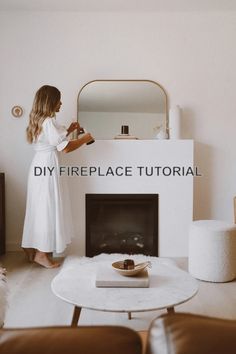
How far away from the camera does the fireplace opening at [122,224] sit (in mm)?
3559

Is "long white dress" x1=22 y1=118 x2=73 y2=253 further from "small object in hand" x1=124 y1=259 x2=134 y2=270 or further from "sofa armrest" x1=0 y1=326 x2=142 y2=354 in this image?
"sofa armrest" x1=0 y1=326 x2=142 y2=354

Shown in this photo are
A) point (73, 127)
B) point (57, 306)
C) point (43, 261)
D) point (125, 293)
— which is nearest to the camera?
point (125, 293)

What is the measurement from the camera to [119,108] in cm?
369

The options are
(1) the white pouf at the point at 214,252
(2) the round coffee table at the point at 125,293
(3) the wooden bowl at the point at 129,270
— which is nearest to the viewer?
(2) the round coffee table at the point at 125,293

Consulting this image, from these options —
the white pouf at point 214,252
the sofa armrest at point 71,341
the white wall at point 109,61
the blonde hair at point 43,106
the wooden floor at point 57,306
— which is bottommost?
the wooden floor at point 57,306

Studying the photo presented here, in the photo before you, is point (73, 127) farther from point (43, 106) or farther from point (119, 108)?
point (119, 108)

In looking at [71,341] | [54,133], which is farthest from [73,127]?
[71,341]

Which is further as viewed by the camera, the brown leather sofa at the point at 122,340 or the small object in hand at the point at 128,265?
the small object in hand at the point at 128,265

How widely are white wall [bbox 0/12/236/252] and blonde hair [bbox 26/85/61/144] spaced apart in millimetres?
515

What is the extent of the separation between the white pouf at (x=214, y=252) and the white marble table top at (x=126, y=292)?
31.2 inches

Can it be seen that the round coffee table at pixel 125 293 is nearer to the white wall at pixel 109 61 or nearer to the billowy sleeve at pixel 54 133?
the billowy sleeve at pixel 54 133

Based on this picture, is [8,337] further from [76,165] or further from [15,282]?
[76,165]

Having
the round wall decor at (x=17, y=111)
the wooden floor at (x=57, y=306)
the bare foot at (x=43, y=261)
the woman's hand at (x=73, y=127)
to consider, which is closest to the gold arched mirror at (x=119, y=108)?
the woman's hand at (x=73, y=127)

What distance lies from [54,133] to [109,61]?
3.47ft
